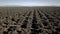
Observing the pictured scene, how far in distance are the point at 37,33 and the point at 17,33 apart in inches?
19.9

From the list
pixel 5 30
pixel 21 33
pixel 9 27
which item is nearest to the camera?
pixel 21 33

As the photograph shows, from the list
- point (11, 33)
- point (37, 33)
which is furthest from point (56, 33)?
point (11, 33)

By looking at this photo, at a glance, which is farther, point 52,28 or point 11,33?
point 52,28

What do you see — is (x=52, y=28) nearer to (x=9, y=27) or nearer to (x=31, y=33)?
(x=31, y=33)

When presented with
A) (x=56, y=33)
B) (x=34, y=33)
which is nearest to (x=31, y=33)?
(x=34, y=33)

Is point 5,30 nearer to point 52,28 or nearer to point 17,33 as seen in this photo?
point 17,33

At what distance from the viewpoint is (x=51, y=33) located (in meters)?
3.76

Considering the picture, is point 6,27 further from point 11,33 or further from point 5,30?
point 11,33

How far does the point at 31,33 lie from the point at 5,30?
0.70 m

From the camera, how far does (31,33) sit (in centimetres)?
386

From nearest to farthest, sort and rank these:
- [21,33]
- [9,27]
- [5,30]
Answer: [21,33]
[5,30]
[9,27]

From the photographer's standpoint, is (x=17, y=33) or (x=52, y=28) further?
(x=52, y=28)

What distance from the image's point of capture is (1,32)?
3.73m

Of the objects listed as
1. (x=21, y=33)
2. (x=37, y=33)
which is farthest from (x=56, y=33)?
(x=21, y=33)
